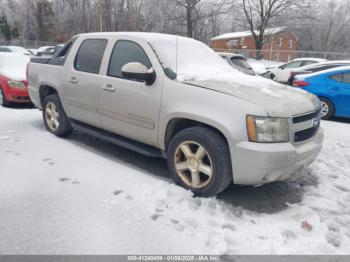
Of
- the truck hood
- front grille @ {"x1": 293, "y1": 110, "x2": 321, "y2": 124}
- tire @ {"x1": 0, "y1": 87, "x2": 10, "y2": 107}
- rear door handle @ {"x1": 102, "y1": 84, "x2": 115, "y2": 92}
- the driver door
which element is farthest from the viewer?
tire @ {"x1": 0, "y1": 87, "x2": 10, "y2": 107}

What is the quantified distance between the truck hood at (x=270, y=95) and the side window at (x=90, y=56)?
1638mm

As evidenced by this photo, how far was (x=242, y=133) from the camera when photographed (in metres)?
3.14

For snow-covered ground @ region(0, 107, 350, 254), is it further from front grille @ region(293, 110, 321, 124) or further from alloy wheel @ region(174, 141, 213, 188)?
front grille @ region(293, 110, 321, 124)

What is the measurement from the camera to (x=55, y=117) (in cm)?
565

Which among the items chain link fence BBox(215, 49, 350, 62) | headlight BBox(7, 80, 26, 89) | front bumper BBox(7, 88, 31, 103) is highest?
chain link fence BBox(215, 49, 350, 62)

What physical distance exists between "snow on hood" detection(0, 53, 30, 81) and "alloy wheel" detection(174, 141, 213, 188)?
5.97 metres

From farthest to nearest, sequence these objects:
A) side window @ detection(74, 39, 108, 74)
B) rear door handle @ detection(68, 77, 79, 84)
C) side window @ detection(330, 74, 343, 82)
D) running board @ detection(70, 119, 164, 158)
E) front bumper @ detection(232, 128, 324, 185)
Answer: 1. side window @ detection(330, 74, 343, 82)
2. rear door handle @ detection(68, 77, 79, 84)
3. side window @ detection(74, 39, 108, 74)
4. running board @ detection(70, 119, 164, 158)
5. front bumper @ detection(232, 128, 324, 185)

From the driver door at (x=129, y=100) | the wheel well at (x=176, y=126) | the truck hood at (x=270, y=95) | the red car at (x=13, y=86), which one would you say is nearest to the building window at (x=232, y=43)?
the red car at (x=13, y=86)

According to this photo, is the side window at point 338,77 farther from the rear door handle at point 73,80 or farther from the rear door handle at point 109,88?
the rear door handle at point 73,80

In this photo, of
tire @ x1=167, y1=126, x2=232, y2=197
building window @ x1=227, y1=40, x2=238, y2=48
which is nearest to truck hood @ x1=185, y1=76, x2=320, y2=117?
tire @ x1=167, y1=126, x2=232, y2=197

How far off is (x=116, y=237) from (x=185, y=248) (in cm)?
62

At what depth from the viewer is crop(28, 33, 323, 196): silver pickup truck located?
316 cm

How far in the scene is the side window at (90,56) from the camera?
4607 millimetres

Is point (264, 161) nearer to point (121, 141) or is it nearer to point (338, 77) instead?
Answer: point (121, 141)
